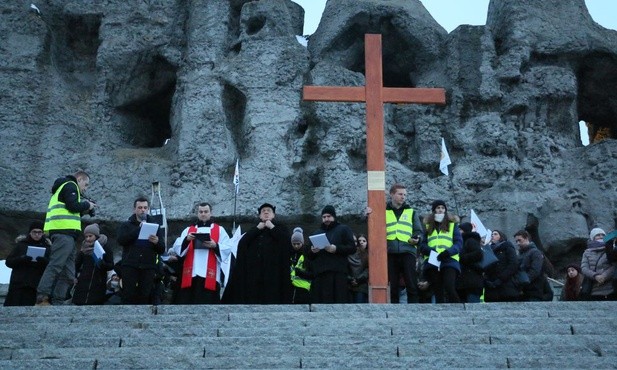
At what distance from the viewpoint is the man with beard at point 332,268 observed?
1095 centimetres

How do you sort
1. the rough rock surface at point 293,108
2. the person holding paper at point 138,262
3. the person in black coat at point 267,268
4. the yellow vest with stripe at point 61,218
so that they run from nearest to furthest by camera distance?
the yellow vest with stripe at point 61,218, the person holding paper at point 138,262, the person in black coat at point 267,268, the rough rock surface at point 293,108

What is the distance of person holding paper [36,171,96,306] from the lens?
10406 millimetres

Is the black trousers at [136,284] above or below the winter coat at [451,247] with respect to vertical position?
below

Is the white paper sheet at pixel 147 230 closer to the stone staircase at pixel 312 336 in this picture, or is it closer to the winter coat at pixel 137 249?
the winter coat at pixel 137 249

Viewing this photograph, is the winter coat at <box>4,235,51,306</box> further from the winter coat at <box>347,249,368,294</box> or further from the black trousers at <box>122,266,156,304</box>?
the winter coat at <box>347,249,368,294</box>

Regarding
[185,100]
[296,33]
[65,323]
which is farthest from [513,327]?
[296,33]

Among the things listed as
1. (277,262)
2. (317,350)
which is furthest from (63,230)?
(317,350)

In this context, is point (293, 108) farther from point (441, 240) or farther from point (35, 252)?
point (35, 252)

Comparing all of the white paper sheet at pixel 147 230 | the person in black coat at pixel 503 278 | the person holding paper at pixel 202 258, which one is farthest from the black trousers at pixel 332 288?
the white paper sheet at pixel 147 230

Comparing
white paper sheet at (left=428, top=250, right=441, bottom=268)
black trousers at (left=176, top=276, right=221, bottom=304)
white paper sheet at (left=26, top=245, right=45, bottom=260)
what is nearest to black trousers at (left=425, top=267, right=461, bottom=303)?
white paper sheet at (left=428, top=250, right=441, bottom=268)

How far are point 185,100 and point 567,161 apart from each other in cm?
877

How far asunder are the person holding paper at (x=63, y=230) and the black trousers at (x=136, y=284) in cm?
66

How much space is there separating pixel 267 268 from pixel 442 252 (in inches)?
89.5

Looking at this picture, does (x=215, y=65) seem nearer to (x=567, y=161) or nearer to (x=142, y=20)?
(x=142, y=20)
